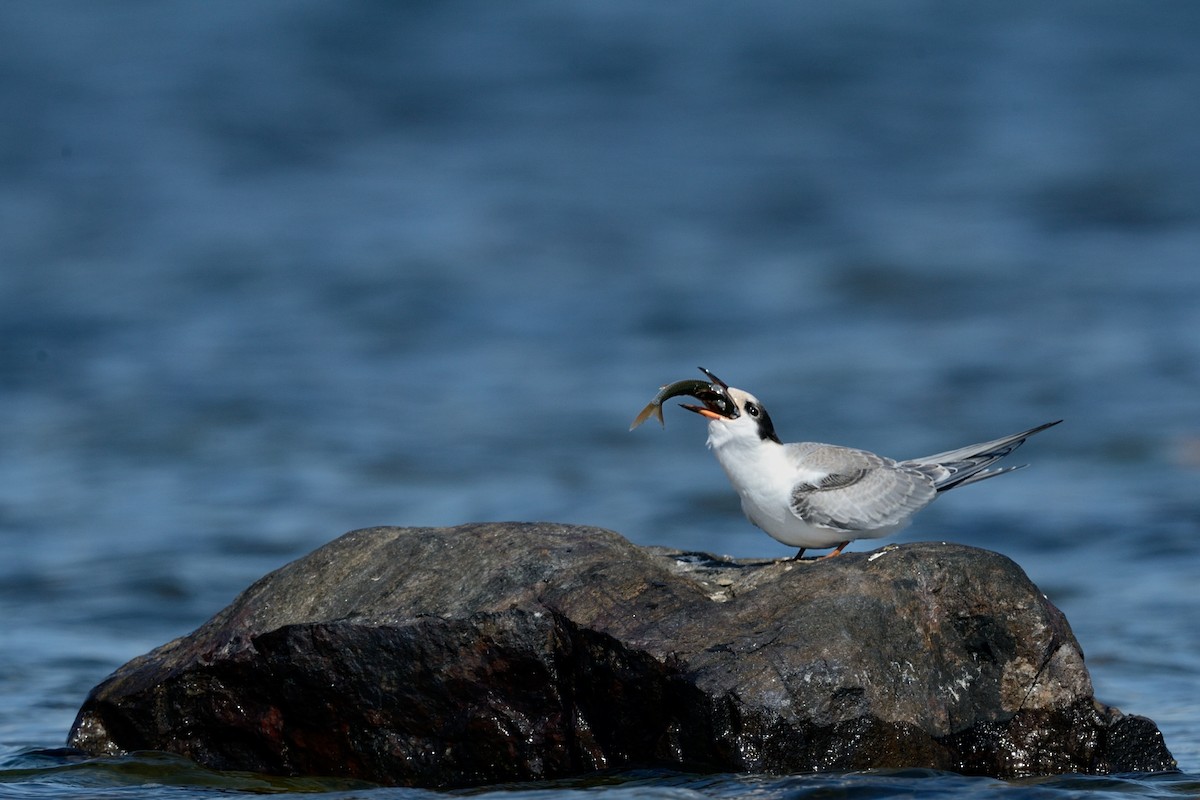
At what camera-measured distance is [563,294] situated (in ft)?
55.3

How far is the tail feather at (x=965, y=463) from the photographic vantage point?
7145mm

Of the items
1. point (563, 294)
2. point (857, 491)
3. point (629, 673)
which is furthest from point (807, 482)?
point (563, 294)

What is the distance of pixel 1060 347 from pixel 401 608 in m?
10.7

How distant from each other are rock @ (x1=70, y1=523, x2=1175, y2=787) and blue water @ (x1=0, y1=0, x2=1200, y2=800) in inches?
7.3

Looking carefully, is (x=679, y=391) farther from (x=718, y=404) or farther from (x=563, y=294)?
(x=563, y=294)

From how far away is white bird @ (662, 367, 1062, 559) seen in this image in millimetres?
6707

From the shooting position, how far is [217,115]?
2205 centimetres

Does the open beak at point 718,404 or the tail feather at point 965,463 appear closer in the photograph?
the open beak at point 718,404

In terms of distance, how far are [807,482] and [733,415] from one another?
0.45m

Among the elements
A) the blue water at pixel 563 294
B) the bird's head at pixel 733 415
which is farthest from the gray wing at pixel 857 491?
the blue water at pixel 563 294

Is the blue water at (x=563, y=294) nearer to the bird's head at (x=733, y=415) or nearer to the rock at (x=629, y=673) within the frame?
the rock at (x=629, y=673)

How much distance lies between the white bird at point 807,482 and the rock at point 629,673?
37 centimetres

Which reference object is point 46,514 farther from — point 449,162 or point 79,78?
point 79,78

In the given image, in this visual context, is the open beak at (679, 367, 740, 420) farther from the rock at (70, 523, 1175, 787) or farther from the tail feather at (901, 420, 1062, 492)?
the tail feather at (901, 420, 1062, 492)
